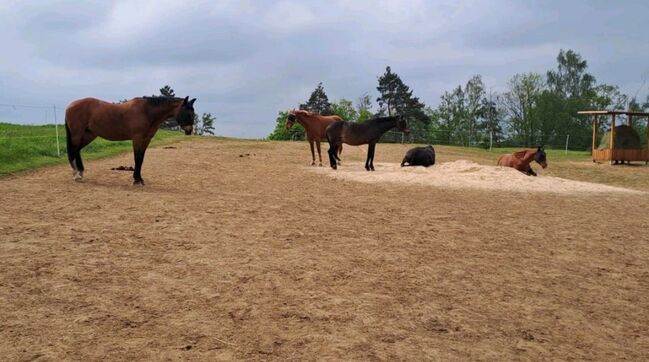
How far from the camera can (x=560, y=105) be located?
68.1m

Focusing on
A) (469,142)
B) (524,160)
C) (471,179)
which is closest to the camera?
(471,179)

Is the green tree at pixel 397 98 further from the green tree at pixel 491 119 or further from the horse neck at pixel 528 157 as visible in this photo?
the horse neck at pixel 528 157

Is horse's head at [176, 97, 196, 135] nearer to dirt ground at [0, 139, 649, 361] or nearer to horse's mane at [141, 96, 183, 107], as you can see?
horse's mane at [141, 96, 183, 107]

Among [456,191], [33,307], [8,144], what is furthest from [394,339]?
[8,144]

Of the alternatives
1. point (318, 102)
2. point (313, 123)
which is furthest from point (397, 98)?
point (313, 123)

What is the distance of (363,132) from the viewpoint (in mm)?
16391

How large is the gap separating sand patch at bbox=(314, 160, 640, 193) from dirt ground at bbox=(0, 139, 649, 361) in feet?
13.3

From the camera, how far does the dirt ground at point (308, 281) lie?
3.32 metres

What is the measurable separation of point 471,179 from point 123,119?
9.14 meters

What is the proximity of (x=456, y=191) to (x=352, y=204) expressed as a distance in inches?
147

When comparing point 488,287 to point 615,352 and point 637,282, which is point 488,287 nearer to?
point 615,352

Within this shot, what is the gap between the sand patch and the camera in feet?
42.1

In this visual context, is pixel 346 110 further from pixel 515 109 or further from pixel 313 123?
pixel 313 123

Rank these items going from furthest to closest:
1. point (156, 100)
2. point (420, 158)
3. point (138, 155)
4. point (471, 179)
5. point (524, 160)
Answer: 1. point (420, 158)
2. point (524, 160)
3. point (471, 179)
4. point (156, 100)
5. point (138, 155)
